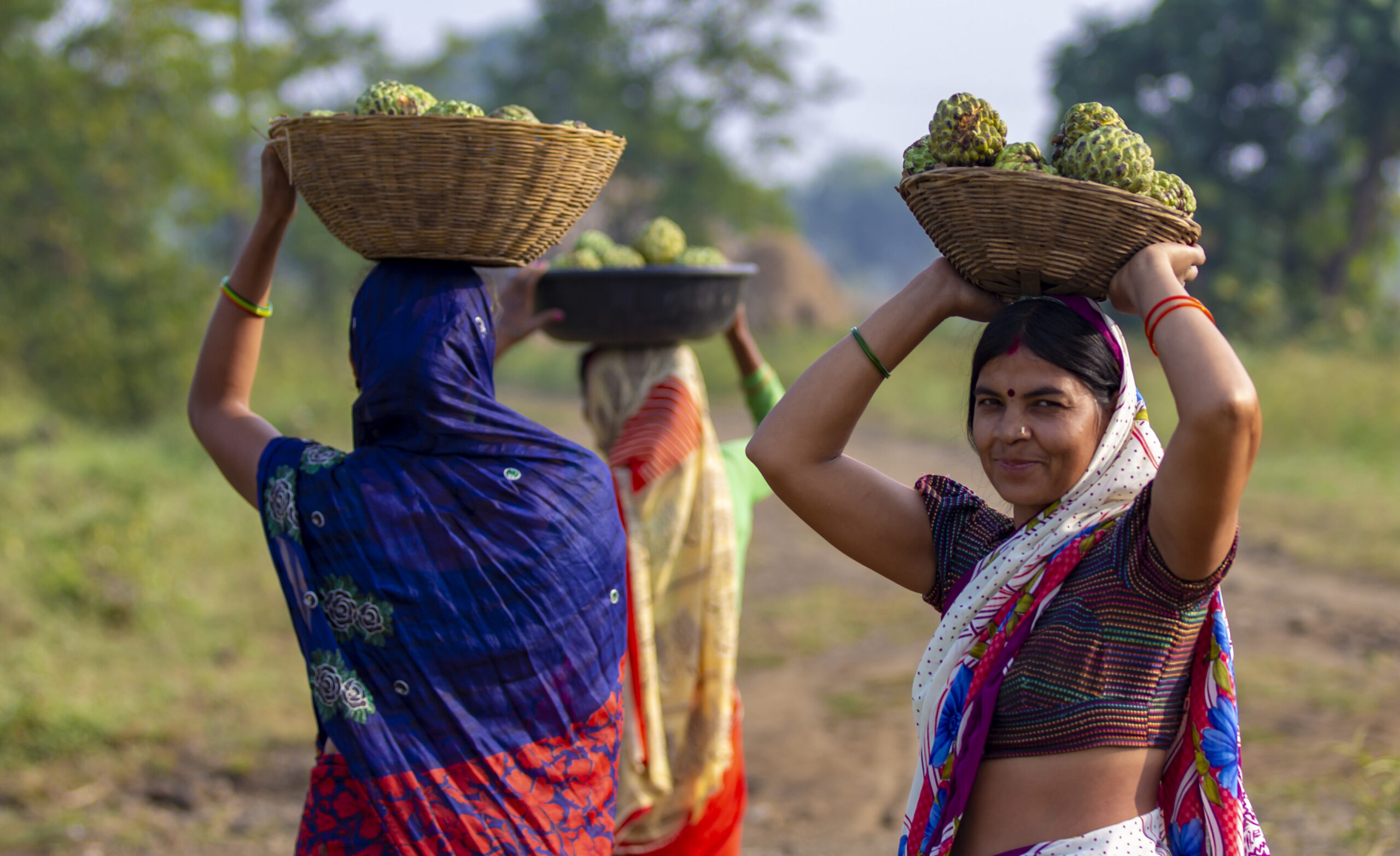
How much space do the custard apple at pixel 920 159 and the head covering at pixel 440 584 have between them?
99 cm

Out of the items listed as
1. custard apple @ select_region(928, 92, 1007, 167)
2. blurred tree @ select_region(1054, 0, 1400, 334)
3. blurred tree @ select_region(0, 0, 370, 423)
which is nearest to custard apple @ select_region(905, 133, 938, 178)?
custard apple @ select_region(928, 92, 1007, 167)

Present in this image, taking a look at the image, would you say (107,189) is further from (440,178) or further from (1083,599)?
(1083,599)

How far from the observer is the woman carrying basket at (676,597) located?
12.1 ft

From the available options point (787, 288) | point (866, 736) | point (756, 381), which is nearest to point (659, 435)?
point (756, 381)

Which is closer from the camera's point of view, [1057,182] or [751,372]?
[1057,182]

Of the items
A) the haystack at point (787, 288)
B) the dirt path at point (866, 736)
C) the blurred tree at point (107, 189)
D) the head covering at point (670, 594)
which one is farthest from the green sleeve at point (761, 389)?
the haystack at point (787, 288)

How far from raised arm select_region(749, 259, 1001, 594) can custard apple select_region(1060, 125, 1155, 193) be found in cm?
31

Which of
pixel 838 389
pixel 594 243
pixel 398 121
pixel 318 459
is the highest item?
pixel 594 243

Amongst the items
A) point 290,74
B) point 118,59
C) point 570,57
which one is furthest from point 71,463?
point 570,57

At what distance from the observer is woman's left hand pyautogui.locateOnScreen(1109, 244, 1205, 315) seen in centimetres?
168

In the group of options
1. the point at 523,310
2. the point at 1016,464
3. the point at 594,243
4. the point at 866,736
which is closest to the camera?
the point at 1016,464

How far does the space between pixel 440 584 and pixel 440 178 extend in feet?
2.66

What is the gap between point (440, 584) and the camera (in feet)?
7.66

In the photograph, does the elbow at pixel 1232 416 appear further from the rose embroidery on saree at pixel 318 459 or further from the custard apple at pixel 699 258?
the custard apple at pixel 699 258
